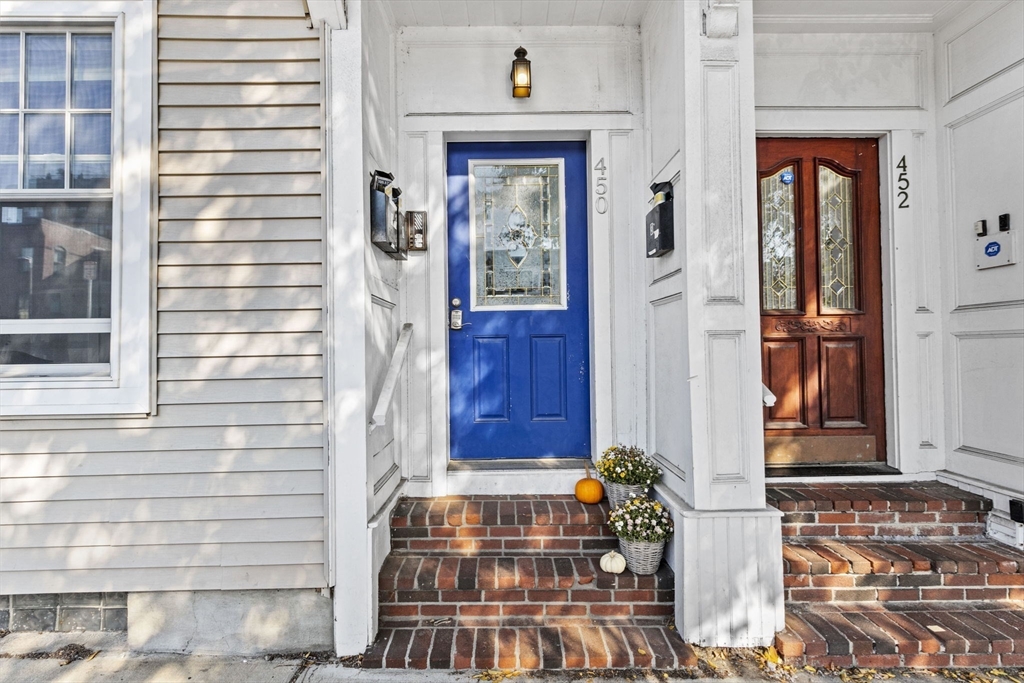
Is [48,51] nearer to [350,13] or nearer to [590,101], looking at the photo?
[350,13]

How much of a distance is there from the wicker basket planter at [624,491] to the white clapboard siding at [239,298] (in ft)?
5.43

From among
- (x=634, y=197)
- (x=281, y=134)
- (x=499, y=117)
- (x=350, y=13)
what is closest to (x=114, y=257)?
(x=281, y=134)

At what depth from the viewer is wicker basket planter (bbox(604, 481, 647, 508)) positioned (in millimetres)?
2541

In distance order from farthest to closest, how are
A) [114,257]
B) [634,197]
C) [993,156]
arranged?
[634,197] → [993,156] → [114,257]

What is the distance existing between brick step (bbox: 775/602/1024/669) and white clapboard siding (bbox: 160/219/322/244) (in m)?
2.64

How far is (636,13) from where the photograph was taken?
9.20 ft

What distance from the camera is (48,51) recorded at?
2240 mm

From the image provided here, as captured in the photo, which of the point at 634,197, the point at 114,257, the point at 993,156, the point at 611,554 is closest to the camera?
the point at 114,257

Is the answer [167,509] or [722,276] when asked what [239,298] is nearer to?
[167,509]

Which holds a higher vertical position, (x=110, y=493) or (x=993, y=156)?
(x=993, y=156)

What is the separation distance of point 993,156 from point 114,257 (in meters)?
4.29

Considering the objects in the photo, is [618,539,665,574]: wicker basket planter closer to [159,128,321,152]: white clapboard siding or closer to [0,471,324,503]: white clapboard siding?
[0,471,324,503]: white clapboard siding

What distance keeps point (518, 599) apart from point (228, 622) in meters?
1.24

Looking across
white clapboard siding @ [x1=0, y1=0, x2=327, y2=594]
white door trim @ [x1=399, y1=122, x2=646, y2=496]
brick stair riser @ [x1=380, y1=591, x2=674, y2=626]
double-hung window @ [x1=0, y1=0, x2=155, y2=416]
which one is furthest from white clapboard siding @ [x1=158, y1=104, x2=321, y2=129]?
brick stair riser @ [x1=380, y1=591, x2=674, y2=626]
